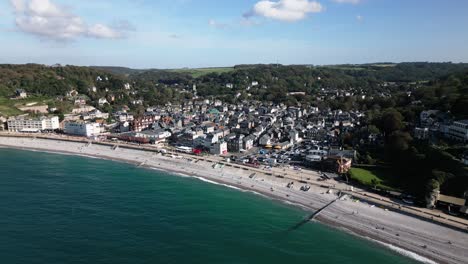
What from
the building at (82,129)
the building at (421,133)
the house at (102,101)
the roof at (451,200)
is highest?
the house at (102,101)

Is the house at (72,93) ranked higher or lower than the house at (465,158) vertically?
higher

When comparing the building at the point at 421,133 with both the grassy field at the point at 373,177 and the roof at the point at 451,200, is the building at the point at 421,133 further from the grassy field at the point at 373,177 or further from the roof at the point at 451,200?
the roof at the point at 451,200

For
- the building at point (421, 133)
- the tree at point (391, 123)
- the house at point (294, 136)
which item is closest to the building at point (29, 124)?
the house at point (294, 136)

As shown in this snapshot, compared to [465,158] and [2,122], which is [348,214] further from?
[2,122]

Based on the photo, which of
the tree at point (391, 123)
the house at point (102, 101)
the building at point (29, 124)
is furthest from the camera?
the house at point (102, 101)

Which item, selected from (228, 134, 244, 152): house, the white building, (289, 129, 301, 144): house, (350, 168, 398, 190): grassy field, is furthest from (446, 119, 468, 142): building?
the white building

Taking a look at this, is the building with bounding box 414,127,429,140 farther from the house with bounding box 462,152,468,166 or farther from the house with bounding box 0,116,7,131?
the house with bounding box 0,116,7,131

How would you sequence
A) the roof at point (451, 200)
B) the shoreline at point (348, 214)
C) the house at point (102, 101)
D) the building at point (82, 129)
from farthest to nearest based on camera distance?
the house at point (102, 101) < the building at point (82, 129) < the roof at point (451, 200) < the shoreline at point (348, 214)
